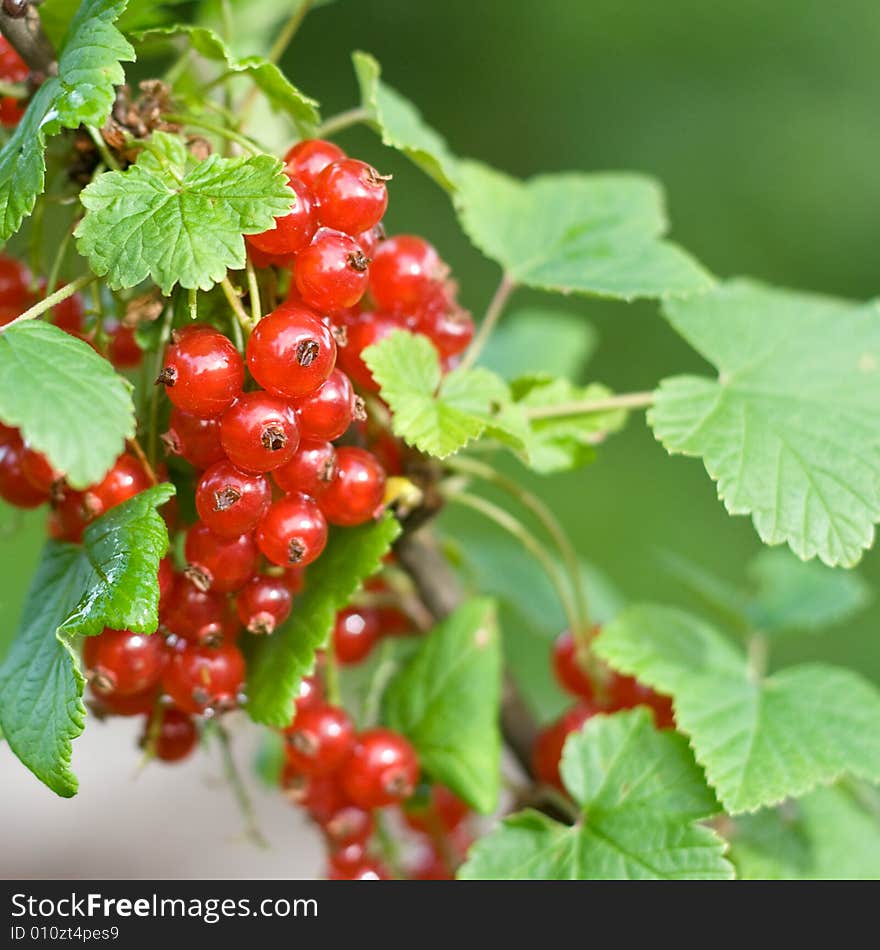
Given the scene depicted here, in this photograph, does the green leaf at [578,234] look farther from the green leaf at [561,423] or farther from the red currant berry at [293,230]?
the red currant berry at [293,230]

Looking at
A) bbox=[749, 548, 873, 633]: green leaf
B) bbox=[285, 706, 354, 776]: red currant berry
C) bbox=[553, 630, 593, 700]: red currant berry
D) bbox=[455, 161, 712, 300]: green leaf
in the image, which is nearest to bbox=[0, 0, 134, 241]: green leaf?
bbox=[455, 161, 712, 300]: green leaf

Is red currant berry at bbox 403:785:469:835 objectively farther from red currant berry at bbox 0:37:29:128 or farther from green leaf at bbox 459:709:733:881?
red currant berry at bbox 0:37:29:128

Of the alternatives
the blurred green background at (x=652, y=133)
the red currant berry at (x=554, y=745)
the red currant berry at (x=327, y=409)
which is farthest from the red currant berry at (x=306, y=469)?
the blurred green background at (x=652, y=133)

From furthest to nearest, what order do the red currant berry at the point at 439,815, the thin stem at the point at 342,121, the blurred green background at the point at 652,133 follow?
the blurred green background at the point at 652,133 < the red currant berry at the point at 439,815 < the thin stem at the point at 342,121

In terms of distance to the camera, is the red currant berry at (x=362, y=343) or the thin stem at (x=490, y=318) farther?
the thin stem at (x=490, y=318)
